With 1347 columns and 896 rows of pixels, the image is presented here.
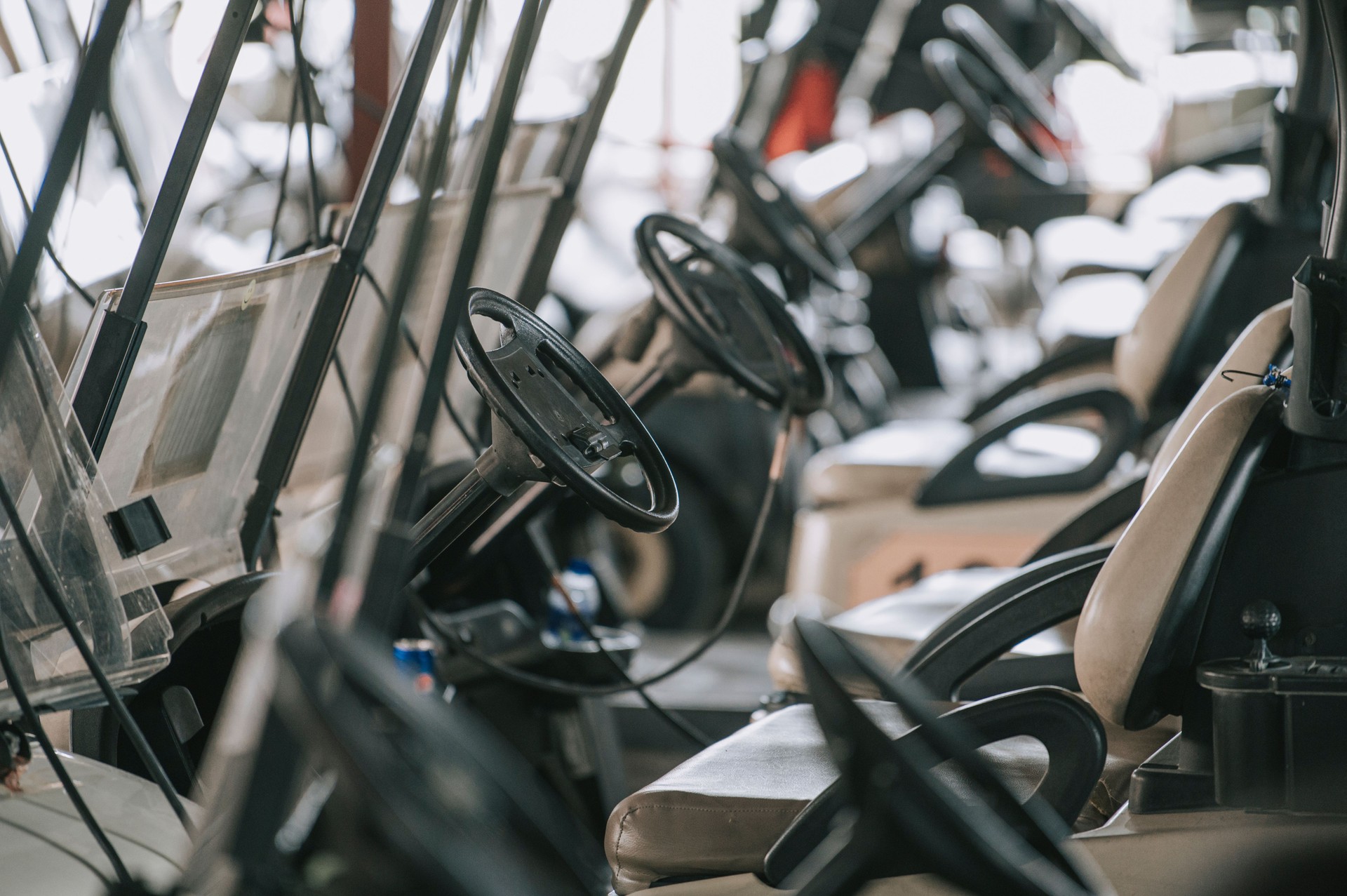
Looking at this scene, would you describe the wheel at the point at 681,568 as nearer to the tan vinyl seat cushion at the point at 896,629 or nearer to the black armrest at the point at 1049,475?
the black armrest at the point at 1049,475

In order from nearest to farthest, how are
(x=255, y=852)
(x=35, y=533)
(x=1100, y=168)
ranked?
(x=255, y=852), (x=35, y=533), (x=1100, y=168)

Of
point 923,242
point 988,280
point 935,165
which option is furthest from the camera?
point 988,280

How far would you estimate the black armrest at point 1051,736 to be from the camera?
98 cm

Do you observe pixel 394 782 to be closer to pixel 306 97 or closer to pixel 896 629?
pixel 306 97

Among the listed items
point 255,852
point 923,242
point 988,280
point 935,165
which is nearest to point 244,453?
point 255,852

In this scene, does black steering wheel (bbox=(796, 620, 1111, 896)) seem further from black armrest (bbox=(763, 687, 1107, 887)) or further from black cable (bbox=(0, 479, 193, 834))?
black cable (bbox=(0, 479, 193, 834))

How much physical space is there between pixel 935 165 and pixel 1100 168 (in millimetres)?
3087

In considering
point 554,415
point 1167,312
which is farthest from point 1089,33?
point 554,415

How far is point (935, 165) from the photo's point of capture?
419 centimetres

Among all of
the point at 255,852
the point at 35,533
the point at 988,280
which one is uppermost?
the point at 988,280

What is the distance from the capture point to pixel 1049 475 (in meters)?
2.42

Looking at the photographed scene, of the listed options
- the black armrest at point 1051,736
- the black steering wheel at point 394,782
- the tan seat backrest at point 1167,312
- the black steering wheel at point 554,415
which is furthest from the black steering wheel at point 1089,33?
the black steering wheel at point 394,782

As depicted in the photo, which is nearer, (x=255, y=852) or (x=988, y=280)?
(x=255, y=852)

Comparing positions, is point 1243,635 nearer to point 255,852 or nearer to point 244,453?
point 255,852
